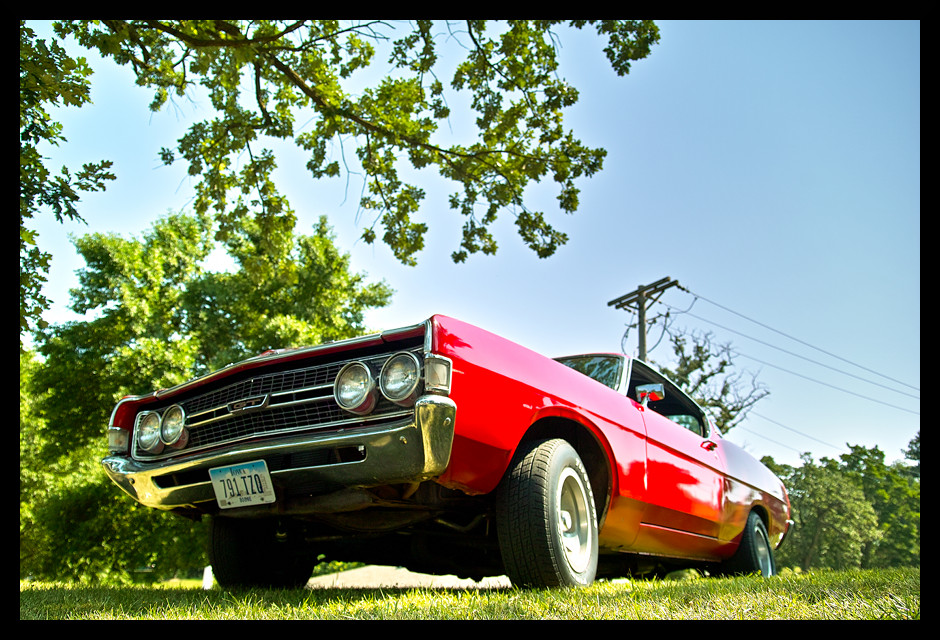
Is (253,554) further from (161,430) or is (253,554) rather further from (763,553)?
(763,553)

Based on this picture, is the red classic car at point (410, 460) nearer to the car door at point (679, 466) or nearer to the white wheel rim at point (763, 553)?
the car door at point (679, 466)

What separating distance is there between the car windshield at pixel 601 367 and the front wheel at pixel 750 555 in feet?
7.76

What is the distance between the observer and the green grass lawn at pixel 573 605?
7.13ft

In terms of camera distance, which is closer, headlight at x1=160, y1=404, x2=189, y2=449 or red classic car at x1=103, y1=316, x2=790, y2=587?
red classic car at x1=103, y1=316, x2=790, y2=587

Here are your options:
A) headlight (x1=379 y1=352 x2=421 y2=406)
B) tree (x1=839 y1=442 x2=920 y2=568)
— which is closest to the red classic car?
headlight (x1=379 y1=352 x2=421 y2=406)

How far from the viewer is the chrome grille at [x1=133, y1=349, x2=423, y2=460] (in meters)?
2.86

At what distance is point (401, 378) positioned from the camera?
2.74 metres

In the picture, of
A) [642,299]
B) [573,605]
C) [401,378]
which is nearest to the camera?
[573,605]

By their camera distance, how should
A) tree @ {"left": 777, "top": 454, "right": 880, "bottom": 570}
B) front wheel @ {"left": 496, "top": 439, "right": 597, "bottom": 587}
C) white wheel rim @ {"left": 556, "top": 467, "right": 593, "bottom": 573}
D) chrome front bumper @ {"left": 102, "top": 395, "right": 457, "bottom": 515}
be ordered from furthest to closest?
1. tree @ {"left": 777, "top": 454, "right": 880, "bottom": 570}
2. white wheel rim @ {"left": 556, "top": 467, "right": 593, "bottom": 573}
3. front wheel @ {"left": 496, "top": 439, "right": 597, "bottom": 587}
4. chrome front bumper @ {"left": 102, "top": 395, "right": 457, "bottom": 515}

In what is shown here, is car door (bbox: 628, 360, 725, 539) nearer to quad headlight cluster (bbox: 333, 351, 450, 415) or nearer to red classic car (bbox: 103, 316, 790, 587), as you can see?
red classic car (bbox: 103, 316, 790, 587)

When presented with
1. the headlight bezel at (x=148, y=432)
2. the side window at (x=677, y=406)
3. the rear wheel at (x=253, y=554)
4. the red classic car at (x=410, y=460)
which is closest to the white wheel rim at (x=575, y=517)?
the red classic car at (x=410, y=460)

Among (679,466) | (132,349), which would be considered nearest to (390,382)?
(679,466)

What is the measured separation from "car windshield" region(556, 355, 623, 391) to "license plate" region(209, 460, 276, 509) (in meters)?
2.38

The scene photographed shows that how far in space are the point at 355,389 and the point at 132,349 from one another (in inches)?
577
